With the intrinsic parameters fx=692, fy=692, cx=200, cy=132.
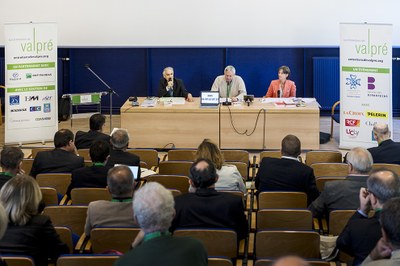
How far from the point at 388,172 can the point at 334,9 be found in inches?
287

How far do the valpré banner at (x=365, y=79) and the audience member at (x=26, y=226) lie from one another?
6287mm

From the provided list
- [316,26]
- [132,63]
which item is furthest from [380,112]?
[132,63]

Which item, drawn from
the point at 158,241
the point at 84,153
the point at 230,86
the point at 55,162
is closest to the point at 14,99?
the point at 84,153

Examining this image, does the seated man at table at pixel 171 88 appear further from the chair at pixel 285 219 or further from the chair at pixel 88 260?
the chair at pixel 88 260

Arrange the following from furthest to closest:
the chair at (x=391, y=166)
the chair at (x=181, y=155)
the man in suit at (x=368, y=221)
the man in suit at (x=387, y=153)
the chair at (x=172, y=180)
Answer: the chair at (x=181, y=155) < the man in suit at (x=387, y=153) < the chair at (x=391, y=166) < the chair at (x=172, y=180) < the man in suit at (x=368, y=221)

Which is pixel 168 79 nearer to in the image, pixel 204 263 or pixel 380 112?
pixel 380 112

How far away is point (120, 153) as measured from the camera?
6449 mm

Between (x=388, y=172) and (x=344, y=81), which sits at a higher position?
(x=344, y=81)

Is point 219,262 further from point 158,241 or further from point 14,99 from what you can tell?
point 14,99

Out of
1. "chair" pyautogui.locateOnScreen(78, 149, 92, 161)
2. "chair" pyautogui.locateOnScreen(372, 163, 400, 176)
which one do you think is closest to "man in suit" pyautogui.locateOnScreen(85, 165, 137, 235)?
"chair" pyautogui.locateOnScreen(372, 163, 400, 176)

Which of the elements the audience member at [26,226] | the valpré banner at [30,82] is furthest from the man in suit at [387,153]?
the valpré banner at [30,82]

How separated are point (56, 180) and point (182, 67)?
21.6ft

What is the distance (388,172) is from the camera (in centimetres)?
431

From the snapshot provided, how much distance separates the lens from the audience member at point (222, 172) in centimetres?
584
